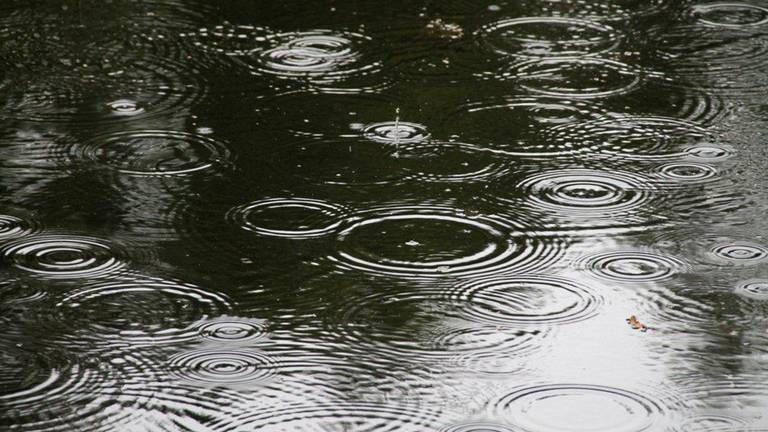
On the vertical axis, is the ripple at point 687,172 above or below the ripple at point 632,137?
below

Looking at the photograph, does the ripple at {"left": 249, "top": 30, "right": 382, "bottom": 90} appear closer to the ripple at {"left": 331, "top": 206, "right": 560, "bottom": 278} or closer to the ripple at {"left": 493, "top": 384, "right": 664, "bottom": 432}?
the ripple at {"left": 331, "top": 206, "right": 560, "bottom": 278}

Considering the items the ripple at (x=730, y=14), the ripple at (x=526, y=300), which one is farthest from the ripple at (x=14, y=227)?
the ripple at (x=730, y=14)

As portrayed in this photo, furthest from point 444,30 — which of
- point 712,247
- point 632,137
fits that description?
point 712,247

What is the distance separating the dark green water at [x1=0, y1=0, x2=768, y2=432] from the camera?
360cm

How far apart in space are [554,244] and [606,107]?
4.18 feet

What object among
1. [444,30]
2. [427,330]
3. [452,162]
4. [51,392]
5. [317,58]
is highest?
[444,30]

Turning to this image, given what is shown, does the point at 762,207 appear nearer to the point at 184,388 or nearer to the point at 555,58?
the point at 555,58

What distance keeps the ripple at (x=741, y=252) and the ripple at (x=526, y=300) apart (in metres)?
0.55

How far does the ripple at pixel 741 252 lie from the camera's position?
429 centimetres

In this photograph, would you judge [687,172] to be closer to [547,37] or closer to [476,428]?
[547,37]

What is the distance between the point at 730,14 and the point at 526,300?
3062 millimetres

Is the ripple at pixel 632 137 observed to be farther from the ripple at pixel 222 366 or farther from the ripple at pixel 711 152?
the ripple at pixel 222 366

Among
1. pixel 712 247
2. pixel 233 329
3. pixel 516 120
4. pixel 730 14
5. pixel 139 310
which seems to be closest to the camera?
pixel 233 329

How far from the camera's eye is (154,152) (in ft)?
16.7
